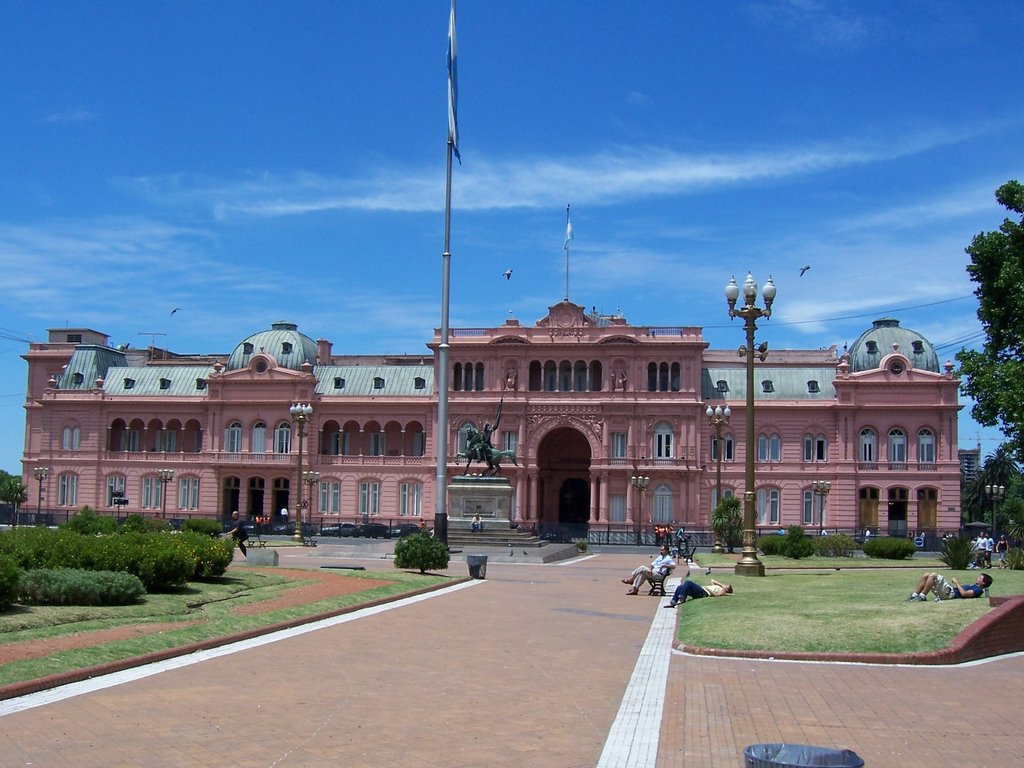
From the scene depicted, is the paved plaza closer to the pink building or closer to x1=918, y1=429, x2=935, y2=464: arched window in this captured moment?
the pink building

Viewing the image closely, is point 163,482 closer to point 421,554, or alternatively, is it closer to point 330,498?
point 330,498

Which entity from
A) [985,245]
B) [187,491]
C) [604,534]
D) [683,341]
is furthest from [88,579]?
[187,491]

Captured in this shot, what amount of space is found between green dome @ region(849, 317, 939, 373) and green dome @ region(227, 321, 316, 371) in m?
43.1

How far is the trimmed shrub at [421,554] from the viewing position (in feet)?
Result: 111

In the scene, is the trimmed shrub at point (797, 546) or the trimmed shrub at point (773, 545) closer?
the trimmed shrub at point (797, 546)

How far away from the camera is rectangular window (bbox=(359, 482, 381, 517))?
3356 inches

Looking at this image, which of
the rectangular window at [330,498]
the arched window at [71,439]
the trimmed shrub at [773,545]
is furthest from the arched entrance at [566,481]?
the arched window at [71,439]

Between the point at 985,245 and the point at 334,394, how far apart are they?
2208 inches

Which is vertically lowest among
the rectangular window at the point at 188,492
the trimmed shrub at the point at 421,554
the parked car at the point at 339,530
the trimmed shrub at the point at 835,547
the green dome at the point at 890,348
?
the parked car at the point at 339,530

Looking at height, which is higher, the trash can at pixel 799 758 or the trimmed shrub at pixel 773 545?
the trash can at pixel 799 758

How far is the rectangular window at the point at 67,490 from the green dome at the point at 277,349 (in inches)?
609

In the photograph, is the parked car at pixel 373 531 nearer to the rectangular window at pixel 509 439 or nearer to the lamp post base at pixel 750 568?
the rectangular window at pixel 509 439

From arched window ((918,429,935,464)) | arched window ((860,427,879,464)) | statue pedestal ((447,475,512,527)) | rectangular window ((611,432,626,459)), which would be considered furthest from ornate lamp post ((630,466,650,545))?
arched window ((918,429,935,464))

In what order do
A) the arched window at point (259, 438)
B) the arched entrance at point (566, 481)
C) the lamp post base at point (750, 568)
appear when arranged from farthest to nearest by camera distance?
the arched window at point (259, 438) → the arched entrance at point (566, 481) → the lamp post base at point (750, 568)
